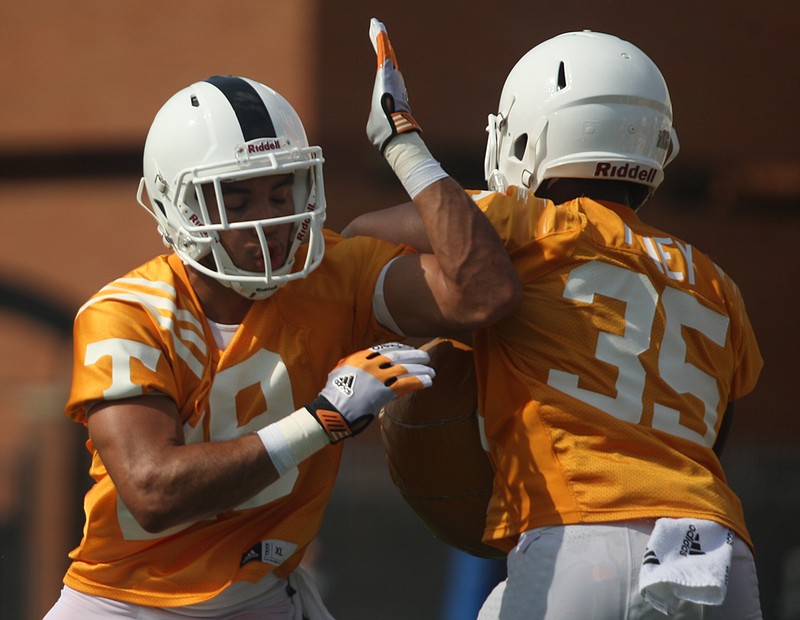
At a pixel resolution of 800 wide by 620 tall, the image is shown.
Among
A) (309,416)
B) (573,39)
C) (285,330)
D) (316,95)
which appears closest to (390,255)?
(285,330)

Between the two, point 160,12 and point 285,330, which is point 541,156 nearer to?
point 285,330

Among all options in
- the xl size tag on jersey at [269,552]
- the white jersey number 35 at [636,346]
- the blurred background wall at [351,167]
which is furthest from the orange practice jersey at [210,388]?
the blurred background wall at [351,167]

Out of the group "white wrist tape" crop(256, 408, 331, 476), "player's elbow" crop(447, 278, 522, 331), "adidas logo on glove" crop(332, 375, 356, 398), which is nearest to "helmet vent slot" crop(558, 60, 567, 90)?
"player's elbow" crop(447, 278, 522, 331)

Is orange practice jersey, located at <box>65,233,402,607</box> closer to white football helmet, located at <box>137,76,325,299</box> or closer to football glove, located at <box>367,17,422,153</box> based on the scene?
white football helmet, located at <box>137,76,325,299</box>

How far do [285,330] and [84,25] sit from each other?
15.9ft

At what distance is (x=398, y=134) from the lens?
2.79m

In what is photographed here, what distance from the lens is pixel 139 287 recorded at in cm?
269

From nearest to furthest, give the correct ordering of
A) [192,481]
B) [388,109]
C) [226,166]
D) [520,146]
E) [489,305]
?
[192,481]
[489,305]
[226,166]
[388,109]
[520,146]

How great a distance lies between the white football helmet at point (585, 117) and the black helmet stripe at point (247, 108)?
0.60 metres

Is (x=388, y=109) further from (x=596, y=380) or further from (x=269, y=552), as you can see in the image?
(x=269, y=552)

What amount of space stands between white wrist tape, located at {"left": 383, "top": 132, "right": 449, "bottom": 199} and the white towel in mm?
889

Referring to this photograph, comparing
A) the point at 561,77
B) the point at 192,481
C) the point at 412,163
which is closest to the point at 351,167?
the point at 561,77

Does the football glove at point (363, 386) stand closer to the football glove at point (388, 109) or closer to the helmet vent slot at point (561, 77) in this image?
the football glove at point (388, 109)

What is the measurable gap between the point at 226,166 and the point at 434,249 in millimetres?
498
